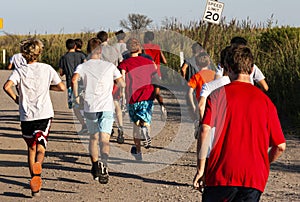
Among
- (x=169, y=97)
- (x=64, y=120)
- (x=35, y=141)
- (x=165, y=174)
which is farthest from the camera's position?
(x=169, y=97)

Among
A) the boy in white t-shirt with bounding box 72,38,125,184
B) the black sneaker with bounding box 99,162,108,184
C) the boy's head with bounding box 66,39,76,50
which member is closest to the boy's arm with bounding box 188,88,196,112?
the boy in white t-shirt with bounding box 72,38,125,184

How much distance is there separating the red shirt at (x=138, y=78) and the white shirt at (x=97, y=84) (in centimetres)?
142

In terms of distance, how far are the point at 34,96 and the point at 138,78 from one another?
104 inches

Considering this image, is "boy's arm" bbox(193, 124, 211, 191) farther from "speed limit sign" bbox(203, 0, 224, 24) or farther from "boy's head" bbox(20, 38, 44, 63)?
"speed limit sign" bbox(203, 0, 224, 24)

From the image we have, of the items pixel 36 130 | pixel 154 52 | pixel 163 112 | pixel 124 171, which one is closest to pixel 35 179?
pixel 36 130

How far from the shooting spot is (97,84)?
9.07 m

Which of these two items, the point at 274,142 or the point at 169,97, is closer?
the point at 274,142

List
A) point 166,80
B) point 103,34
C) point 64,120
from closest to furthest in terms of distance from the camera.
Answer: point 103,34 → point 64,120 → point 166,80

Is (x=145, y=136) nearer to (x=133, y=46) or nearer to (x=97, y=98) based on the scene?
(x=133, y=46)

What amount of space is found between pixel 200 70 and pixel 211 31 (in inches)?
567

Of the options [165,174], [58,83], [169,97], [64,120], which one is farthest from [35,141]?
[169,97]

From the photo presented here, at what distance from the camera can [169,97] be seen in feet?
69.8

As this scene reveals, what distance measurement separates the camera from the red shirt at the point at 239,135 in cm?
490

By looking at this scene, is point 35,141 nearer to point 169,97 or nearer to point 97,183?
point 97,183
